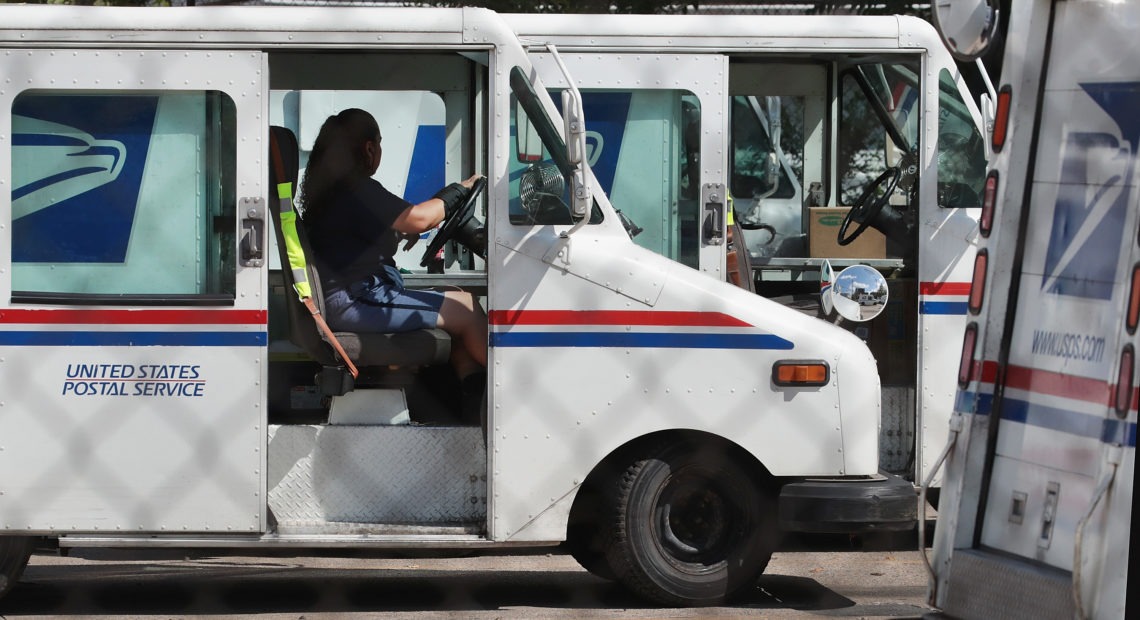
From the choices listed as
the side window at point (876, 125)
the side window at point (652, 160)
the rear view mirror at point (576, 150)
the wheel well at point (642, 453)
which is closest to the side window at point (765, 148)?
the side window at point (876, 125)

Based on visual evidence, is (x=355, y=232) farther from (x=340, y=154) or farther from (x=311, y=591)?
(x=311, y=591)

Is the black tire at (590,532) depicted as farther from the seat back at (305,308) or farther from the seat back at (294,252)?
the seat back at (294,252)

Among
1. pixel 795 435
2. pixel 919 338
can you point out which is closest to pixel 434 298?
pixel 795 435

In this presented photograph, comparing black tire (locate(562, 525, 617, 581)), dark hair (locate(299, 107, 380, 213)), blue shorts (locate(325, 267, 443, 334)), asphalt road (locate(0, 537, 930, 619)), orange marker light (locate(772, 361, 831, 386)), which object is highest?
dark hair (locate(299, 107, 380, 213))

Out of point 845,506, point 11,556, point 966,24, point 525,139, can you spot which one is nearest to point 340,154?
point 525,139

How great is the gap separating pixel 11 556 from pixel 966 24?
389cm

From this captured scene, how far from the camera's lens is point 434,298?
19.7 ft

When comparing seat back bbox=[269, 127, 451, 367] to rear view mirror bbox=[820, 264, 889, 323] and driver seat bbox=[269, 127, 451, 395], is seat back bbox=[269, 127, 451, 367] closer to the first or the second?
driver seat bbox=[269, 127, 451, 395]

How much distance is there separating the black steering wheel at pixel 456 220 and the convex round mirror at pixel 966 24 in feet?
6.35

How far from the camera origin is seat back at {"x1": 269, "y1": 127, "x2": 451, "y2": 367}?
5.65 metres

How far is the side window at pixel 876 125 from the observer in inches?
282

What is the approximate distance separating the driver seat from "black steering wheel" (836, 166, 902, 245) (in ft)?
7.78

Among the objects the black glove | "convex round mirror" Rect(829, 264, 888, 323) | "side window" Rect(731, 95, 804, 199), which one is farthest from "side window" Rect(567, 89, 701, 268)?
"side window" Rect(731, 95, 804, 199)

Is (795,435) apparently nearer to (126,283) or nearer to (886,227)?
(886,227)
